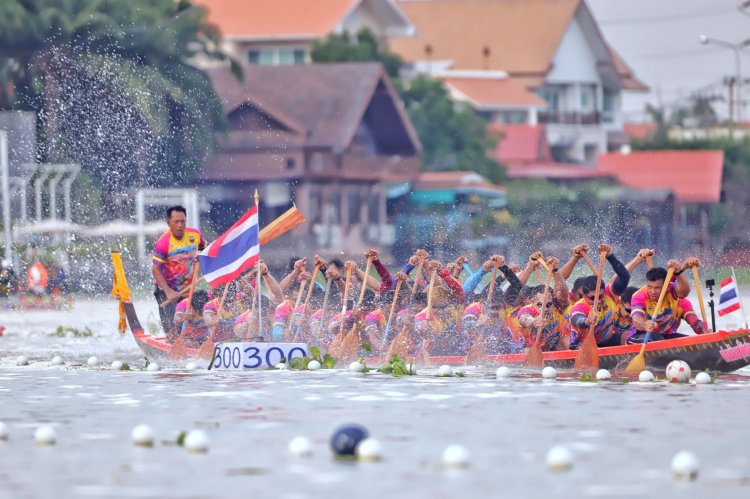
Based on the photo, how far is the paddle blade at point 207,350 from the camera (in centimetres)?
2222

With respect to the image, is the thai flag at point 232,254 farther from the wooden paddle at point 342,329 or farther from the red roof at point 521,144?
the red roof at point 521,144

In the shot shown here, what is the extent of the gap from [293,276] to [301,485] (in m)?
10.1

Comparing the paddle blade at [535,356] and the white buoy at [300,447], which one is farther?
the paddle blade at [535,356]

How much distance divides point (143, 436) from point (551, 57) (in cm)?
8859

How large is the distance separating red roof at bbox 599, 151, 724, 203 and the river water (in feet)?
188

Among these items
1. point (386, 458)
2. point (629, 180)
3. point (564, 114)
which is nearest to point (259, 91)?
point (629, 180)

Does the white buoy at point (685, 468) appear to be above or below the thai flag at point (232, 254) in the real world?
below

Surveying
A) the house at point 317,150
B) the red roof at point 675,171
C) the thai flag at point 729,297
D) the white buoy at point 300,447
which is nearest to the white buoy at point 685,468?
the white buoy at point 300,447

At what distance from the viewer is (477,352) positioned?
20984 mm

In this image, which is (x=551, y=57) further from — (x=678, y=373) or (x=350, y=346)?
(x=678, y=373)

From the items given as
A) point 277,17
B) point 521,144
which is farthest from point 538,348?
point 521,144

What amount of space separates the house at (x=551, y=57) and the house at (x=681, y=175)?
42.9 ft

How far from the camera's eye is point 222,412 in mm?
16906

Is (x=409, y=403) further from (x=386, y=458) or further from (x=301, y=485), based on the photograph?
(x=301, y=485)
